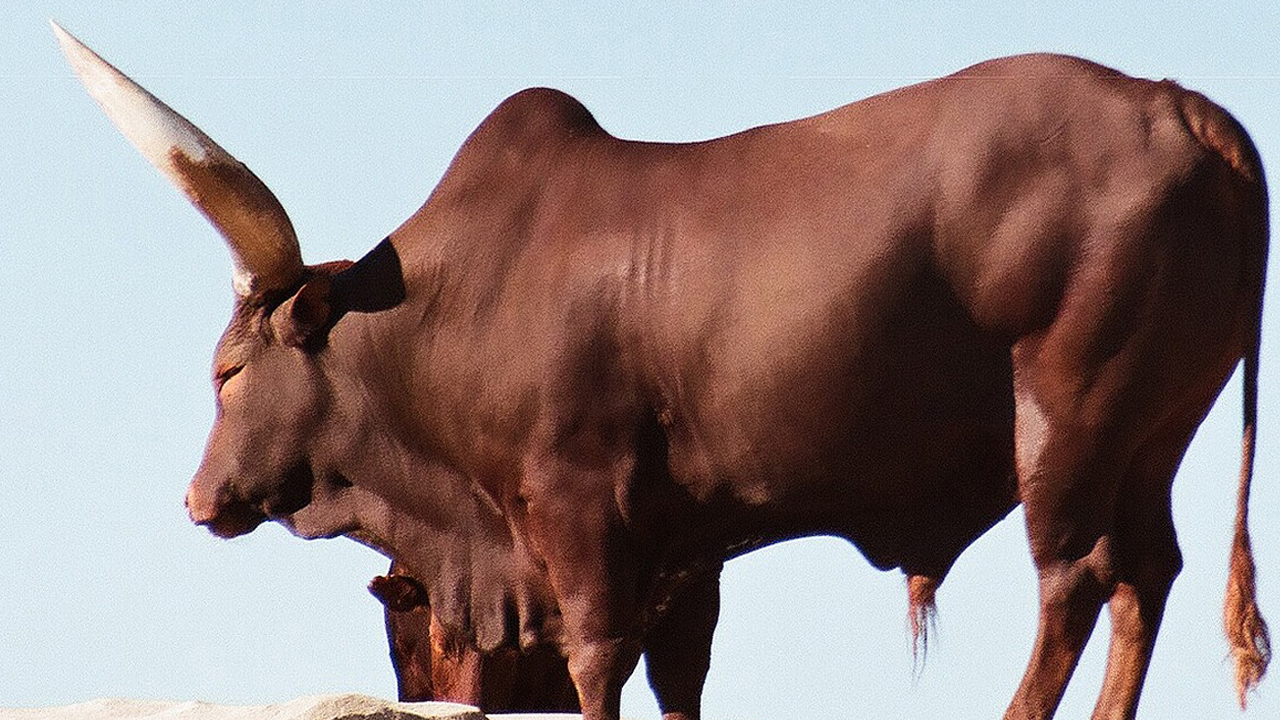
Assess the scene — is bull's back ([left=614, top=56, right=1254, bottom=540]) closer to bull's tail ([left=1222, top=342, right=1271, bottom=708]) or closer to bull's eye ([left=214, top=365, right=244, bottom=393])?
bull's tail ([left=1222, top=342, right=1271, bottom=708])

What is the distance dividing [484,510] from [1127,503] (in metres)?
2.14

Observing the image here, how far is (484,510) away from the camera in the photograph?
7.65m

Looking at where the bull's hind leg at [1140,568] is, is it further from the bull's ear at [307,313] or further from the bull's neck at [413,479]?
the bull's ear at [307,313]

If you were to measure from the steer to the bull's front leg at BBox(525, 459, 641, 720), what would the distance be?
1 centimetres

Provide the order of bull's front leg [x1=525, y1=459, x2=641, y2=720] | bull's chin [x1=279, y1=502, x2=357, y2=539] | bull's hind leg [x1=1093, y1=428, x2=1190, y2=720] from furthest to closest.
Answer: bull's chin [x1=279, y1=502, x2=357, y2=539] < bull's front leg [x1=525, y1=459, x2=641, y2=720] < bull's hind leg [x1=1093, y1=428, x2=1190, y2=720]

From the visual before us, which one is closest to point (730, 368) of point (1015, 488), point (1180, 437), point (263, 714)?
point (1015, 488)

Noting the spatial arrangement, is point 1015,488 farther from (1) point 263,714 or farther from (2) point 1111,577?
(1) point 263,714

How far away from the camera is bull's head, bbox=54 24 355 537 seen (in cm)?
767

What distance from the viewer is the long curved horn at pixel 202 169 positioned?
25.1 ft

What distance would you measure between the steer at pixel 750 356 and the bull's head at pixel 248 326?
1 cm

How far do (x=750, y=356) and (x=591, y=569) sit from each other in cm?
87

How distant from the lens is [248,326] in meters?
8.01

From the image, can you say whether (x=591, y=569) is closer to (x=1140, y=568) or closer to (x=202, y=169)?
(x=1140, y=568)

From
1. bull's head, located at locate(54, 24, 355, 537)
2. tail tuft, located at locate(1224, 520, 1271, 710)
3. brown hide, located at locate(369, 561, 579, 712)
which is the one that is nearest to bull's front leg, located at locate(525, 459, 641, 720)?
bull's head, located at locate(54, 24, 355, 537)
